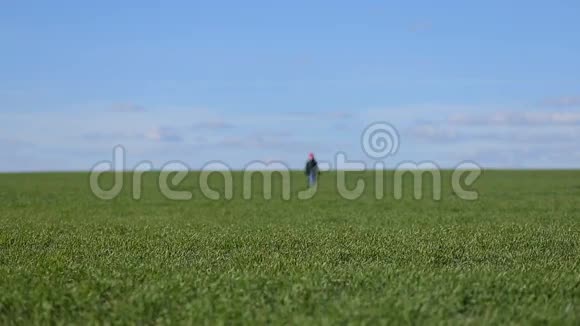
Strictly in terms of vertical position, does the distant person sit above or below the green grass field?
above

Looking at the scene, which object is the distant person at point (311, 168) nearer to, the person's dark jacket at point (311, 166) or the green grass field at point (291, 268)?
the person's dark jacket at point (311, 166)

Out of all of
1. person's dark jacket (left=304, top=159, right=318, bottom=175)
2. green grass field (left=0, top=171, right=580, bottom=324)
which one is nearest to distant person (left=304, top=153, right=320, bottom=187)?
person's dark jacket (left=304, top=159, right=318, bottom=175)

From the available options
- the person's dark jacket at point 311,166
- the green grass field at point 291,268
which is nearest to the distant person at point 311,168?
the person's dark jacket at point 311,166

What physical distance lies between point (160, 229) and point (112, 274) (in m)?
9.43

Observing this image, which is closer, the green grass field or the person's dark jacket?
the green grass field

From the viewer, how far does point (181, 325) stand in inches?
402

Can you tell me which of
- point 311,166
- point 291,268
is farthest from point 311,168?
point 291,268

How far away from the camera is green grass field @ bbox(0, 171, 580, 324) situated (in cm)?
1069

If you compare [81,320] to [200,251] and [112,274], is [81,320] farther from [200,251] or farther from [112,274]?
[200,251]

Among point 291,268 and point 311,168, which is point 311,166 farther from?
point 291,268

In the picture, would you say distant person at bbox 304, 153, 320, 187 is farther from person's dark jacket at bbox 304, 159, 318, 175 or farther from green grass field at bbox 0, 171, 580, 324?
green grass field at bbox 0, 171, 580, 324

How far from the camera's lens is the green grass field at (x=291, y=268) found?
35.1 feet

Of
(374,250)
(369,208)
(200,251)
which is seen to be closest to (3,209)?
(369,208)

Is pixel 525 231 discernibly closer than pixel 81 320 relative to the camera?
No
